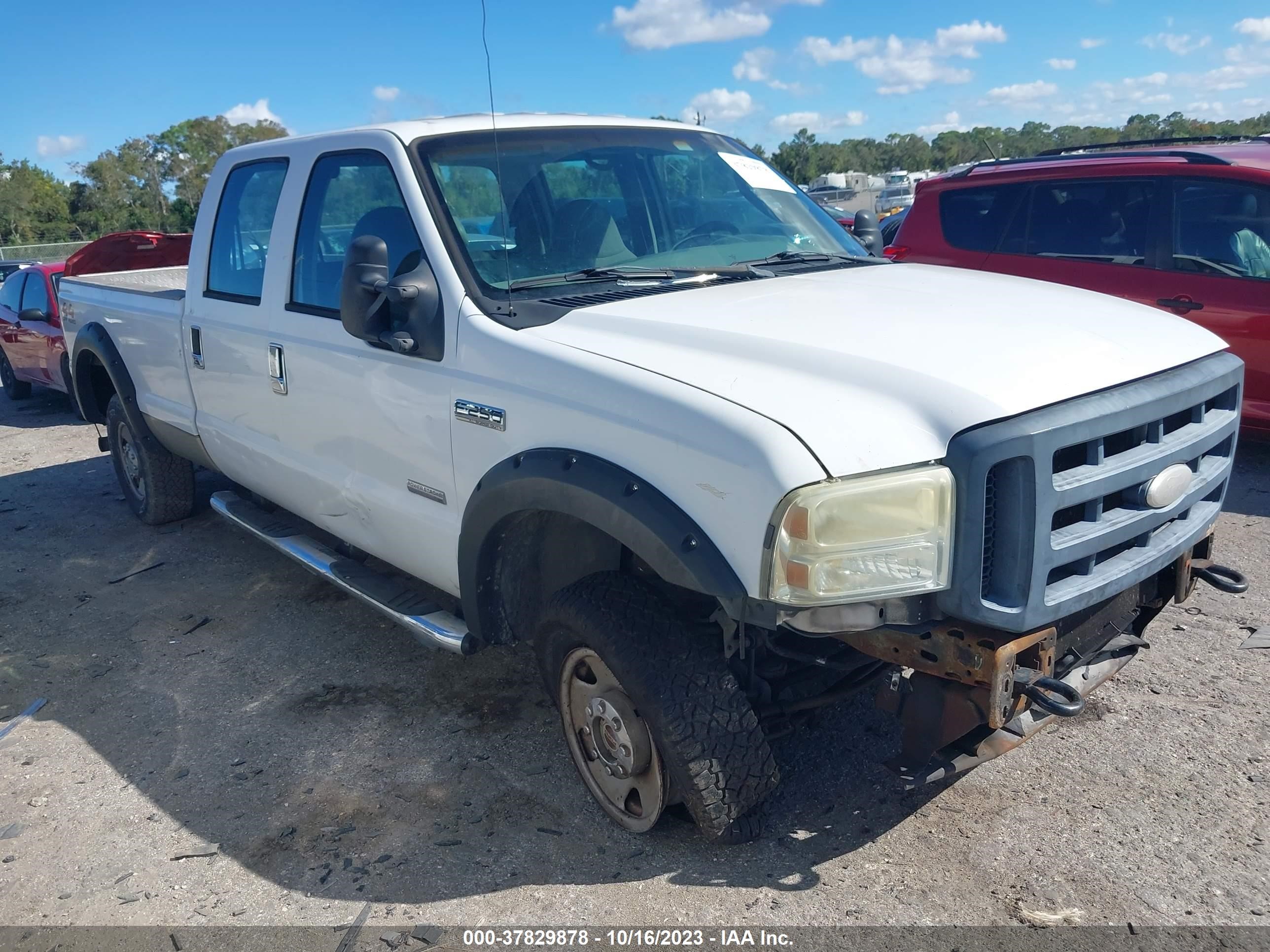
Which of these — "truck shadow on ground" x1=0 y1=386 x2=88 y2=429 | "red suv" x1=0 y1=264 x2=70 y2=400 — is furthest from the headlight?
"truck shadow on ground" x1=0 y1=386 x2=88 y2=429

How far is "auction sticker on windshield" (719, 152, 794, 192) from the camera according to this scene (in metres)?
4.20

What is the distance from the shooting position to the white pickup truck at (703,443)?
7.79 ft

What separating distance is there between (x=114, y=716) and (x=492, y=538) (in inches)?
76.7

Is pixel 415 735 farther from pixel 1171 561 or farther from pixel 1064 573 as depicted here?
pixel 1171 561

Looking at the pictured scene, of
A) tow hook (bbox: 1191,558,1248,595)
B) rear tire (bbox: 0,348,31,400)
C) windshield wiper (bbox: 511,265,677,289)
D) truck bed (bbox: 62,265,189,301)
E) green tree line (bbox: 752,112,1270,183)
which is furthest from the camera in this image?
green tree line (bbox: 752,112,1270,183)

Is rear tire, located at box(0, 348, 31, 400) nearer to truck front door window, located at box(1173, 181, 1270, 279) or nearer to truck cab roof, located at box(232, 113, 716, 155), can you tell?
truck cab roof, located at box(232, 113, 716, 155)

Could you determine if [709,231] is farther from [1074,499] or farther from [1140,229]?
[1140,229]

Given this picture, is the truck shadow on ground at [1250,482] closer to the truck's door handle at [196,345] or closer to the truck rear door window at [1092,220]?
the truck rear door window at [1092,220]

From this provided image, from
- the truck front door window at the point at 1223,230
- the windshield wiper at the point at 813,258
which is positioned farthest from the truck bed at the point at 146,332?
the truck front door window at the point at 1223,230

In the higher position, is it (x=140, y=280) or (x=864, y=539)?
(x=140, y=280)

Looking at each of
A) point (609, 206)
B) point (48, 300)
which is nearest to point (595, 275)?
point (609, 206)

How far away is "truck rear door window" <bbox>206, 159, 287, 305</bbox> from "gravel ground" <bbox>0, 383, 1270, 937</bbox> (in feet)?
5.17

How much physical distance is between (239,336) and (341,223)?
34.3 inches

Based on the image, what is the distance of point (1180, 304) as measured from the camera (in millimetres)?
5984
